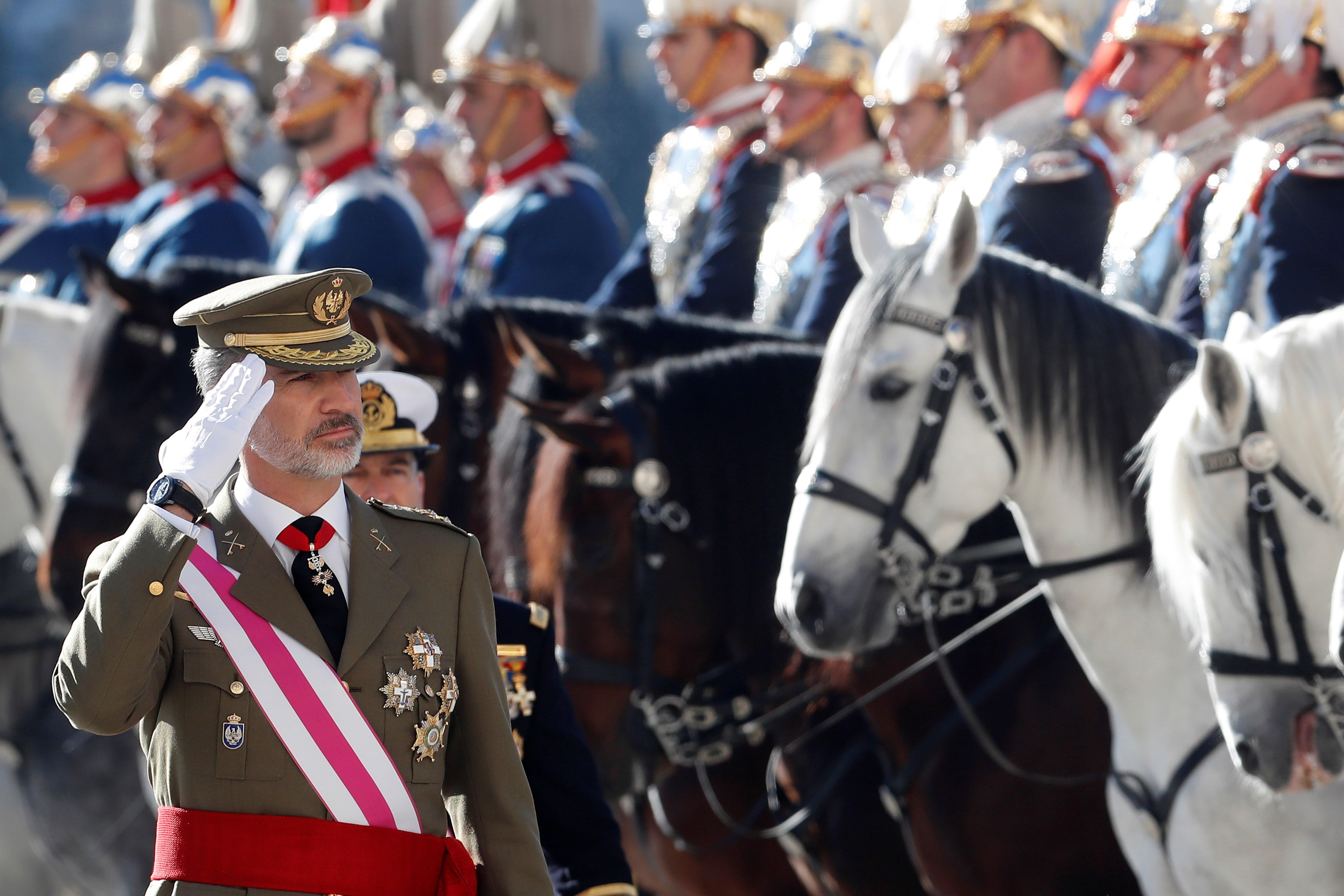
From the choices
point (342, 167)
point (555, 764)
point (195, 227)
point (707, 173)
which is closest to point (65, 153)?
point (195, 227)

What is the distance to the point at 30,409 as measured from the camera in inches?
263

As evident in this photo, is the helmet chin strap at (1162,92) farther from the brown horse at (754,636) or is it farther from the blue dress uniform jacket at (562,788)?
the blue dress uniform jacket at (562,788)

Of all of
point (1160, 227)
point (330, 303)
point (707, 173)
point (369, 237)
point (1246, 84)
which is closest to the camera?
point (330, 303)

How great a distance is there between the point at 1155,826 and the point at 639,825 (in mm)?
1804

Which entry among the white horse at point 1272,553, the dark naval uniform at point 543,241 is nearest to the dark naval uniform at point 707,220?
the dark naval uniform at point 543,241

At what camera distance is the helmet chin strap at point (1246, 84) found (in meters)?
4.92

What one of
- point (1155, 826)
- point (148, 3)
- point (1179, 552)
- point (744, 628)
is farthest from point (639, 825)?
point (148, 3)

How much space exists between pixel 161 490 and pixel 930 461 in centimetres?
198

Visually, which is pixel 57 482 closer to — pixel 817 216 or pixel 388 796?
pixel 817 216

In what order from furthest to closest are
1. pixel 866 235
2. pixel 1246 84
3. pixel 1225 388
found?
pixel 1246 84 → pixel 866 235 → pixel 1225 388

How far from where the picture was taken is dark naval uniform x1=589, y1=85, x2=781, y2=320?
6.62m

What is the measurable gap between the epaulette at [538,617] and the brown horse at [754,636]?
4.13 feet

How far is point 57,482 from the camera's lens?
585 centimetres

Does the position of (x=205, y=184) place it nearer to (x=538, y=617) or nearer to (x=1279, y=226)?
(x=1279, y=226)
